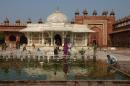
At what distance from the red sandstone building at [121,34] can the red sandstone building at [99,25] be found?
3.27 ft

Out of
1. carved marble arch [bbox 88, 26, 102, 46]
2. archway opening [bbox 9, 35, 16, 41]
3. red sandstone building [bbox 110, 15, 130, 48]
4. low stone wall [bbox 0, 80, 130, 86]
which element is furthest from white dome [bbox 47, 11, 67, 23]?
low stone wall [bbox 0, 80, 130, 86]

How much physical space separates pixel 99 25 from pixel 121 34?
13.6ft

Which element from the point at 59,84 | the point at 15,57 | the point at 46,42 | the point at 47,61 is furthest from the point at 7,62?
the point at 46,42

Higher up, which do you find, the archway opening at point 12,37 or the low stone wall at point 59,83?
the archway opening at point 12,37

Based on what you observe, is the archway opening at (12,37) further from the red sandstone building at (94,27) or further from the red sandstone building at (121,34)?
the red sandstone building at (121,34)

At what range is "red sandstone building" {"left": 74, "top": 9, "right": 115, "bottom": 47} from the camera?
41688 mm

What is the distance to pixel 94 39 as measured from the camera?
43250mm

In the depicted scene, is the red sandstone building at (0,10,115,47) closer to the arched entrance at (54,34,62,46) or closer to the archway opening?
the archway opening

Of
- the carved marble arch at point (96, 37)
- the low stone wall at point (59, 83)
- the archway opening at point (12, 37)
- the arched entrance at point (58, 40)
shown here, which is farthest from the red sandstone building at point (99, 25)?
the low stone wall at point (59, 83)

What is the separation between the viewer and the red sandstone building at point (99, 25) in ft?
137

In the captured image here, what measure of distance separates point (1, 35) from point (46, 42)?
62.4 feet

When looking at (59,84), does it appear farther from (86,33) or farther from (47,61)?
(86,33)

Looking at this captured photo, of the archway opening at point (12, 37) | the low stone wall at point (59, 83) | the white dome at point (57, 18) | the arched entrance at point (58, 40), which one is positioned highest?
the white dome at point (57, 18)

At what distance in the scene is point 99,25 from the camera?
137ft
